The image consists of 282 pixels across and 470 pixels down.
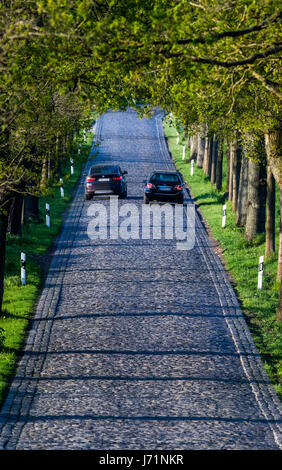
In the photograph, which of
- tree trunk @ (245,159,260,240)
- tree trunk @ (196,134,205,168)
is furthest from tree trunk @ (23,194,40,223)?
tree trunk @ (196,134,205,168)

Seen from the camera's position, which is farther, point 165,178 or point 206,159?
point 206,159

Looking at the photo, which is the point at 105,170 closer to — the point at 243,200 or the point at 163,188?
the point at 163,188

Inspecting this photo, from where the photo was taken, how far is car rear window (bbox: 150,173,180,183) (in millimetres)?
32375

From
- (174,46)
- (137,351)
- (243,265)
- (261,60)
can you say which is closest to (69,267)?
(243,265)

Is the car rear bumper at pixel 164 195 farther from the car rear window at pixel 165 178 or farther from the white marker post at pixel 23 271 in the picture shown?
the white marker post at pixel 23 271

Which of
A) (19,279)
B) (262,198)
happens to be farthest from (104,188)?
(19,279)

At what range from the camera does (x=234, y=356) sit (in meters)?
14.5

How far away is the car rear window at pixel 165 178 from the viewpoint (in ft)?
106

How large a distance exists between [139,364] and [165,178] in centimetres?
1924

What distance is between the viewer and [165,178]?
32562 mm

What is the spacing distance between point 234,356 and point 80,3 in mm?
7103

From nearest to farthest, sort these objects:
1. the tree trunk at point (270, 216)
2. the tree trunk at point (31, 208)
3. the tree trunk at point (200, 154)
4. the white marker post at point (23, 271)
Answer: the white marker post at point (23, 271)
the tree trunk at point (270, 216)
the tree trunk at point (31, 208)
the tree trunk at point (200, 154)

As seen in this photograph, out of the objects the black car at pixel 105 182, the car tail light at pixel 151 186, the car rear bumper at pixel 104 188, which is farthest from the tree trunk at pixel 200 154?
the car tail light at pixel 151 186

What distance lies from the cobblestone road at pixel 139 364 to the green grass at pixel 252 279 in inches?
10.4
